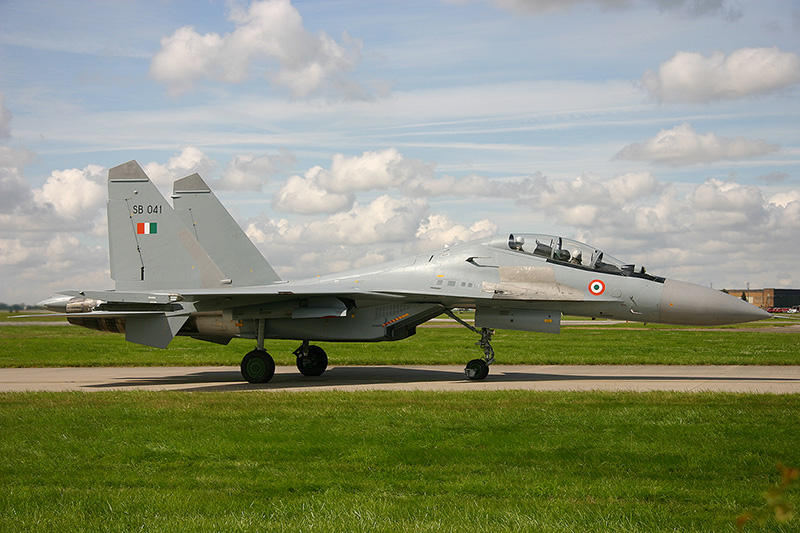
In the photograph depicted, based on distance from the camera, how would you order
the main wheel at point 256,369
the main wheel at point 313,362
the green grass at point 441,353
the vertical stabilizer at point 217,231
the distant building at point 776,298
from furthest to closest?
the distant building at point 776,298
the green grass at point 441,353
the main wheel at point 313,362
the vertical stabilizer at point 217,231
the main wheel at point 256,369

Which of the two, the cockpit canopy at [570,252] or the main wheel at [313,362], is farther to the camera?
the main wheel at [313,362]

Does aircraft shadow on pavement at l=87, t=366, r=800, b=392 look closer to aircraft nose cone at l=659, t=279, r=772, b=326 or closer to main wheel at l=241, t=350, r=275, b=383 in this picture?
main wheel at l=241, t=350, r=275, b=383

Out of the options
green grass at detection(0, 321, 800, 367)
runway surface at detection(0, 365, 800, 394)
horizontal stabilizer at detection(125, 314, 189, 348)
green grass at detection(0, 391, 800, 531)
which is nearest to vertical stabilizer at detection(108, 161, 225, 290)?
horizontal stabilizer at detection(125, 314, 189, 348)

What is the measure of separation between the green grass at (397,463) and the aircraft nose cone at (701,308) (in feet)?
10.6

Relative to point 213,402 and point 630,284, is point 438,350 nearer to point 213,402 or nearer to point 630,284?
point 630,284

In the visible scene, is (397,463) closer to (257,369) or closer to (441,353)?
(257,369)

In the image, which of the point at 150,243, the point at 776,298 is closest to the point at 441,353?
the point at 150,243

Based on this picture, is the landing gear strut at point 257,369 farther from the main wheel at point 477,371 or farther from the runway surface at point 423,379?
the main wheel at point 477,371

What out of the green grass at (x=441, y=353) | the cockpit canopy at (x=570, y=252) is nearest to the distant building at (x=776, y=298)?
the green grass at (x=441, y=353)

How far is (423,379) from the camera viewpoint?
1551 cm

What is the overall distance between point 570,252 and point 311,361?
6.59 metres

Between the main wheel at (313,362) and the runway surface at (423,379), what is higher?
the main wheel at (313,362)

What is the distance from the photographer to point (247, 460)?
7.17 metres

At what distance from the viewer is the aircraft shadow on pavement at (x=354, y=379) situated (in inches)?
575
